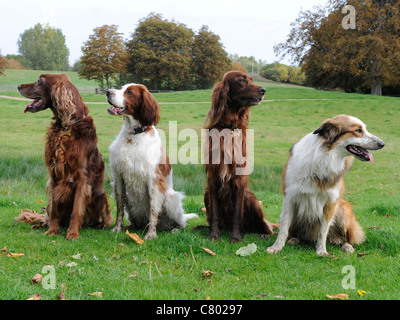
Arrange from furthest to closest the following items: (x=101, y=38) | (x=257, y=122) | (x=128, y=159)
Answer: (x=101, y=38)
(x=257, y=122)
(x=128, y=159)

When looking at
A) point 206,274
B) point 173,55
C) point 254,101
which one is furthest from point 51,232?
point 173,55

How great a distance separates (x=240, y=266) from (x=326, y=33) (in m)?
33.0

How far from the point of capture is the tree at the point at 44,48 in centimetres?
7494

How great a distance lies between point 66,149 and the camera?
482cm

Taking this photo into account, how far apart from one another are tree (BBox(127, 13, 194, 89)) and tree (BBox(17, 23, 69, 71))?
34432 millimetres

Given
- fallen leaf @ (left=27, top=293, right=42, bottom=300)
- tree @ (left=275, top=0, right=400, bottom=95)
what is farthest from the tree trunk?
fallen leaf @ (left=27, top=293, right=42, bottom=300)

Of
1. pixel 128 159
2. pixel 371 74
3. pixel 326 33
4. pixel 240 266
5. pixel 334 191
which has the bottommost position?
pixel 240 266

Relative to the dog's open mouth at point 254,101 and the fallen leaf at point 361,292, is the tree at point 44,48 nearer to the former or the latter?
the dog's open mouth at point 254,101

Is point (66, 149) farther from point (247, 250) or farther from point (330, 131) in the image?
point (330, 131)

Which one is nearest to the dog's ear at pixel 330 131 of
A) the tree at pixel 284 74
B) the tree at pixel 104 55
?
the tree at pixel 104 55

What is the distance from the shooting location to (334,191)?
4.39 meters

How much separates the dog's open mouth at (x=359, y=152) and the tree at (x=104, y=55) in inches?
1645

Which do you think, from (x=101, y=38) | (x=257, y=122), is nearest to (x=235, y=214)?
(x=257, y=122)

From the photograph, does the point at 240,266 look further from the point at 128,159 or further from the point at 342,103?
the point at 342,103
